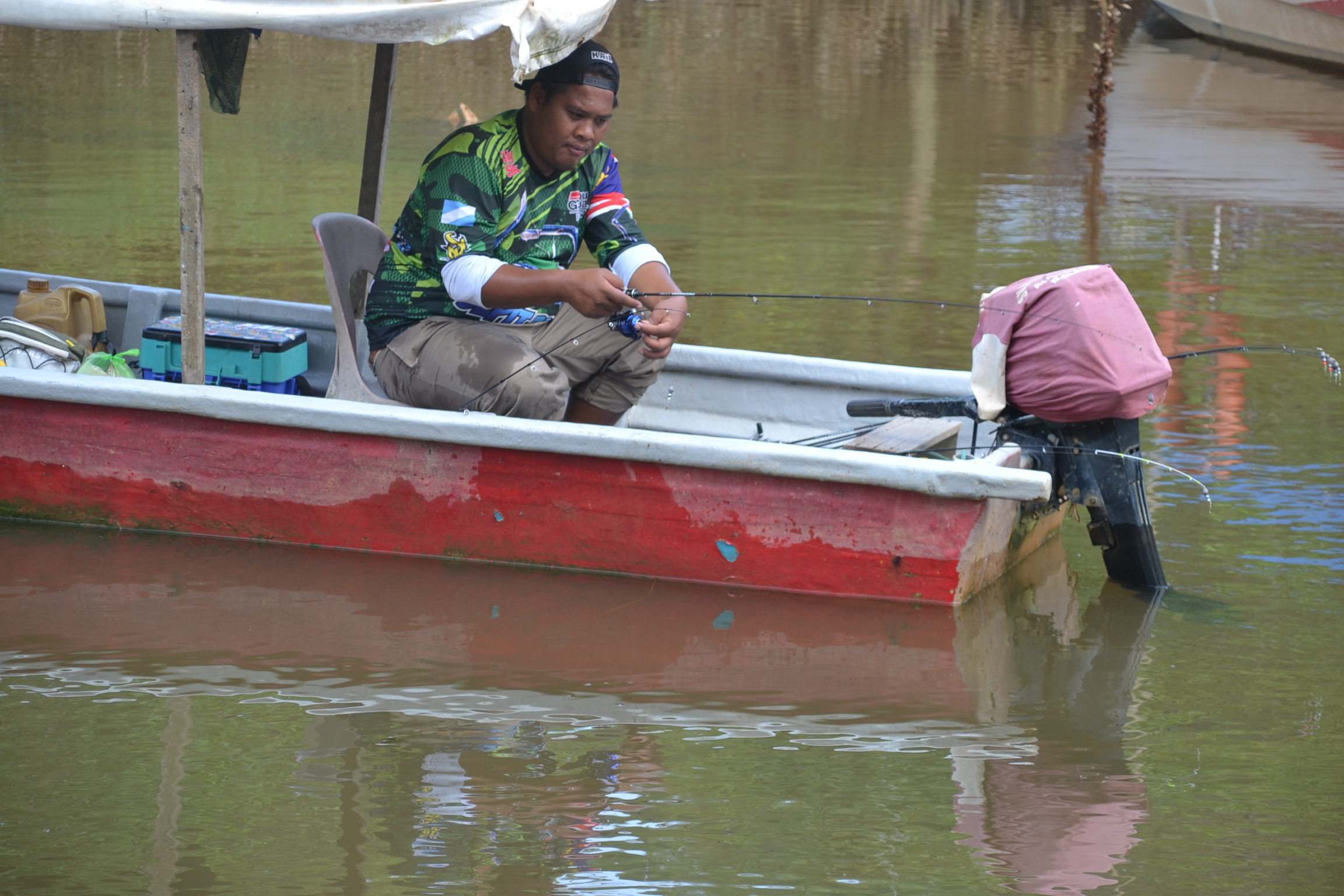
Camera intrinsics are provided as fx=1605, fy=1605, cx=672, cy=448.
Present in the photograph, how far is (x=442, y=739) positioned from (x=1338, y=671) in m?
2.43

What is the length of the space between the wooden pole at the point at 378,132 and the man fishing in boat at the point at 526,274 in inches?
35.1

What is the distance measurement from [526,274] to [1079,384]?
5.37 feet

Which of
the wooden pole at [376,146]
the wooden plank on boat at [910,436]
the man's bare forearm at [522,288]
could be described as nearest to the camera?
the man's bare forearm at [522,288]

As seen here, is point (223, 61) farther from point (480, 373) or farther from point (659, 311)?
point (659, 311)

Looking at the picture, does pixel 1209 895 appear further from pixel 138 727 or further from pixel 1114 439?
pixel 138 727

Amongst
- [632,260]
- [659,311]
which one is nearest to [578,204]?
[632,260]

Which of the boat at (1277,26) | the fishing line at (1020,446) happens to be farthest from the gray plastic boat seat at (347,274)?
the boat at (1277,26)

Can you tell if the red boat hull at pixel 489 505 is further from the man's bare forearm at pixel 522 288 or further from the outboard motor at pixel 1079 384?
the man's bare forearm at pixel 522 288

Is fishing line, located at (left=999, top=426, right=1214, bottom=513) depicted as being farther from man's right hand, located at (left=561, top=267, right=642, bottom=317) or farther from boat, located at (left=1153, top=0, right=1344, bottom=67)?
boat, located at (left=1153, top=0, right=1344, bottom=67)

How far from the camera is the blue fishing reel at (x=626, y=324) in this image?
5160 mm

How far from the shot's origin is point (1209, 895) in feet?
10.8

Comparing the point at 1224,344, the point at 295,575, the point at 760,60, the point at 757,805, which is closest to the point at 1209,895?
the point at 757,805

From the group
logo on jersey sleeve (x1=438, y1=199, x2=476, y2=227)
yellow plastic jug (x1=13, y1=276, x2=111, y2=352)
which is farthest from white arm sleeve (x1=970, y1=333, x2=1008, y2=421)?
yellow plastic jug (x1=13, y1=276, x2=111, y2=352)

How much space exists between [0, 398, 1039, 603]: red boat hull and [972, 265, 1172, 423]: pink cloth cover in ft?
1.20
